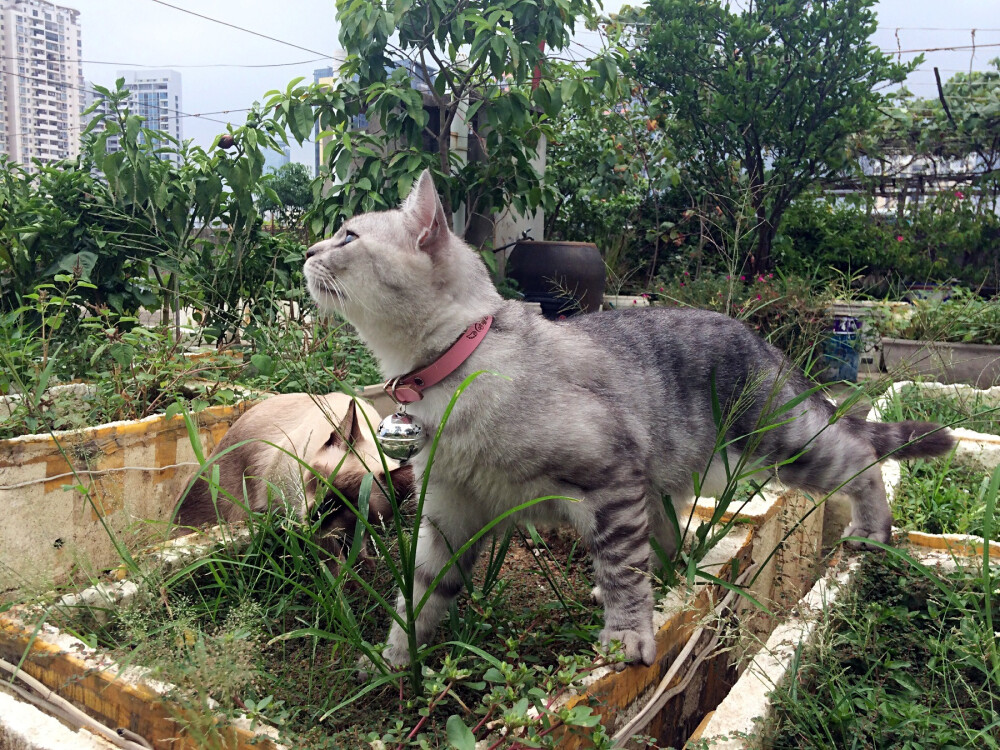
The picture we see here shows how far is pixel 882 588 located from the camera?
2549 millimetres

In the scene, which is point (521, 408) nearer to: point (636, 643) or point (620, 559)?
point (620, 559)

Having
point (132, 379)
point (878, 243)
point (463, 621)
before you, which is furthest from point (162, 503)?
point (878, 243)

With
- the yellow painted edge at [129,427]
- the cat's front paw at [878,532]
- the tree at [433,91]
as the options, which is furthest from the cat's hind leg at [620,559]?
the tree at [433,91]

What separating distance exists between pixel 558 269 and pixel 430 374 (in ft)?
18.8

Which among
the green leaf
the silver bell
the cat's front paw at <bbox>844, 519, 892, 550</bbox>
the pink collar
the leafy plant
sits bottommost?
the leafy plant

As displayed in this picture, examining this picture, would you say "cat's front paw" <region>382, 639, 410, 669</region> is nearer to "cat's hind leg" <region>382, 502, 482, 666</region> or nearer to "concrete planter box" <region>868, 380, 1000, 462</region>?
"cat's hind leg" <region>382, 502, 482, 666</region>

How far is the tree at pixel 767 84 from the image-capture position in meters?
8.76

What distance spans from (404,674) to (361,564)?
686 millimetres

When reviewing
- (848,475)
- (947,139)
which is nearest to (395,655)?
(848,475)

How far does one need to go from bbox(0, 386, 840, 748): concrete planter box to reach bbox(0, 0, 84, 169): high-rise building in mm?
3007

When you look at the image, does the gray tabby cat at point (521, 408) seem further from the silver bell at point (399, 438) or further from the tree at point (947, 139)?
the tree at point (947, 139)

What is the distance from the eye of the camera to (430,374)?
1941 mm

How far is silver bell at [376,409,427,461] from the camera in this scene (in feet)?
5.93

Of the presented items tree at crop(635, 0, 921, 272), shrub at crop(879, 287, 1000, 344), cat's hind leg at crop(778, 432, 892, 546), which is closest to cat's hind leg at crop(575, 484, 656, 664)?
cat's hind leg at crop(778, 432, 892, 546)
